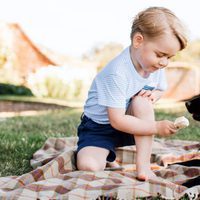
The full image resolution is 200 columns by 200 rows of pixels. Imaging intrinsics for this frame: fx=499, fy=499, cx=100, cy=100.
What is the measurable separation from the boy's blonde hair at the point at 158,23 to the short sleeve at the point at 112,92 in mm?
316

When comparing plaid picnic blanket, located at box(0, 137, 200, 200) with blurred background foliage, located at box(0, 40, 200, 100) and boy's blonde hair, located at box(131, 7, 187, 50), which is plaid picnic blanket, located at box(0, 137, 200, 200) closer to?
boy's blonde hair, located at box(131, 7, 187, 50)

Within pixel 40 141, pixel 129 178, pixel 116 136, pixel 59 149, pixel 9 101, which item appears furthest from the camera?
pixel 9 101

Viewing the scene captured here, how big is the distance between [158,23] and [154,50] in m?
0.16

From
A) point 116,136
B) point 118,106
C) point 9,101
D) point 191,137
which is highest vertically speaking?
point 118,106

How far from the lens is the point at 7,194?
2.74 m

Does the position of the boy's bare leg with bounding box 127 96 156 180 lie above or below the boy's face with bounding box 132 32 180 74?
below

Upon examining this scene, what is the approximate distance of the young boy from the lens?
296cm

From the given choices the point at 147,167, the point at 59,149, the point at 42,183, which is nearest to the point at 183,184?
the point at 147,167

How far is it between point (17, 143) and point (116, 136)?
1260mm

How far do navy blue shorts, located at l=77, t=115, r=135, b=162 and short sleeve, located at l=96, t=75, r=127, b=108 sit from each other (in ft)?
0.92

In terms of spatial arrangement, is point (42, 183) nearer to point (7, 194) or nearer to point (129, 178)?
point (7, 194)

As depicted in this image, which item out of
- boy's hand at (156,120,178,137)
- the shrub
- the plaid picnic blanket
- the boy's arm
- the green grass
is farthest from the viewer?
the shrub

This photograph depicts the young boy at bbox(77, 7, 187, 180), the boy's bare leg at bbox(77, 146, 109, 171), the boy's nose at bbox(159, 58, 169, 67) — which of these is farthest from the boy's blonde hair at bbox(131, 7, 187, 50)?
the boy's bare leg at bbox(77, 146, 109, 171)

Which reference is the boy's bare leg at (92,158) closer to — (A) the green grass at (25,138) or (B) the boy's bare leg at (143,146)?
(B) the boy's bare leg at (143,146)
